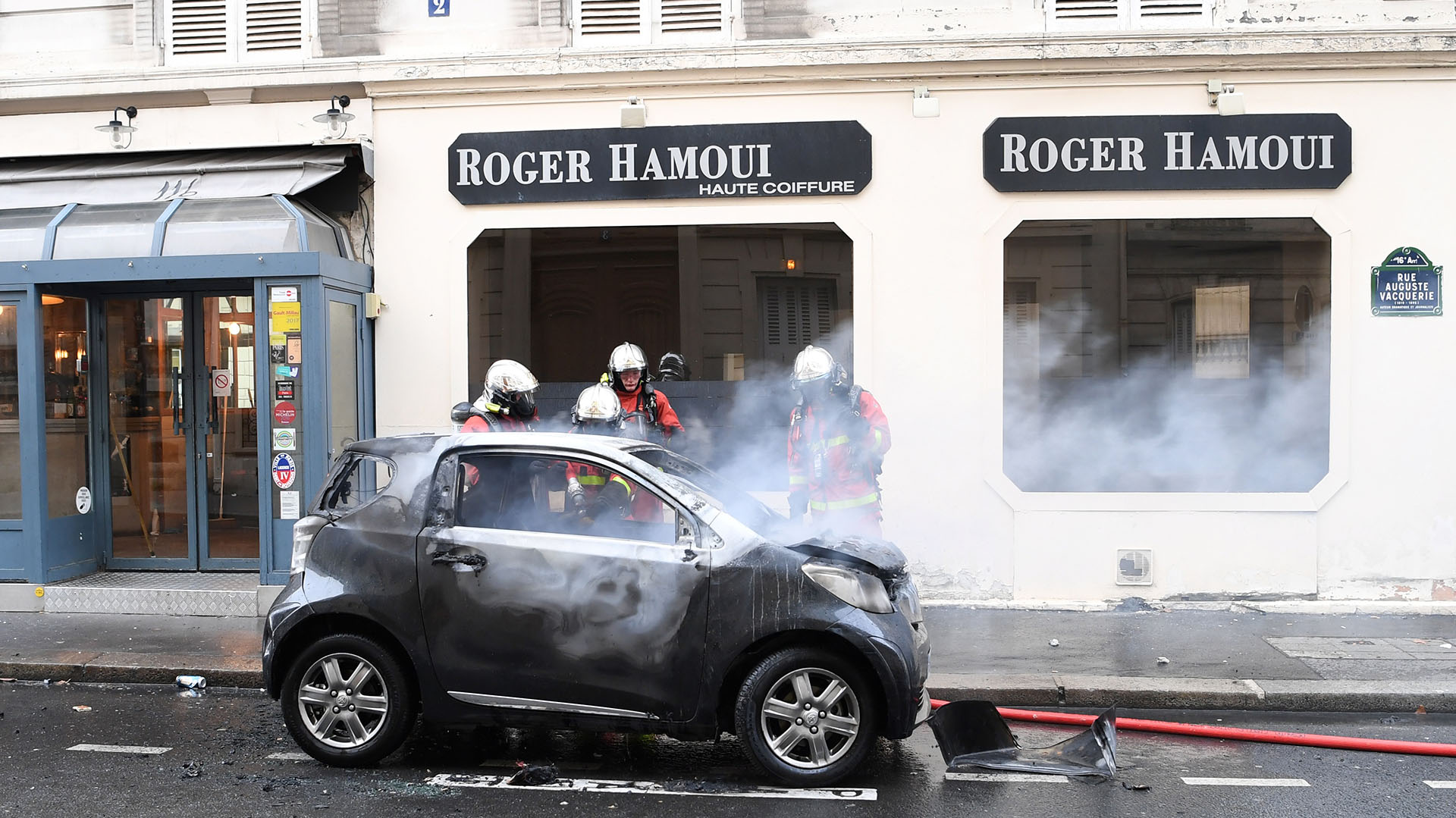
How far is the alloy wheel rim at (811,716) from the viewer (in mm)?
4941

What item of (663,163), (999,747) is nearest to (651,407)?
(663,163)

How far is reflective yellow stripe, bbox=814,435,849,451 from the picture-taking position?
7.37 meters

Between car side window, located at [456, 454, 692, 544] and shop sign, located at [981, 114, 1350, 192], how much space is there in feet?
16.1

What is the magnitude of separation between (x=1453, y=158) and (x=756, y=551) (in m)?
7.09

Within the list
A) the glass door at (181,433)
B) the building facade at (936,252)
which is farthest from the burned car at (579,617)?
the glass door at (181,433)

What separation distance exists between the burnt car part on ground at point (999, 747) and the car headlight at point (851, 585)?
0.67 metres

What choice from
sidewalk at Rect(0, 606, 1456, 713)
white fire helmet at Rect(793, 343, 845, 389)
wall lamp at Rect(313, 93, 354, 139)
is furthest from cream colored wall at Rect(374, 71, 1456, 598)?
white fire helmet at Rect(793, 343, 845, 389)

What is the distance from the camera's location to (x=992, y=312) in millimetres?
8938

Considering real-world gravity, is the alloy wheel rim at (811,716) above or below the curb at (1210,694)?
above

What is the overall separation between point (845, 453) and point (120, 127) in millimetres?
7009

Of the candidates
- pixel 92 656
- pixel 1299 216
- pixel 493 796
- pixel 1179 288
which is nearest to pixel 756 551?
pixel 493 796

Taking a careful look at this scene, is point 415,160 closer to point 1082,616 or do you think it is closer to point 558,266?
point 558,266

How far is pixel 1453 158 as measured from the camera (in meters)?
8.65

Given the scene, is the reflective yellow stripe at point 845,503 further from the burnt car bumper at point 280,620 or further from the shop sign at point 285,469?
the shop sign at point 285,469
